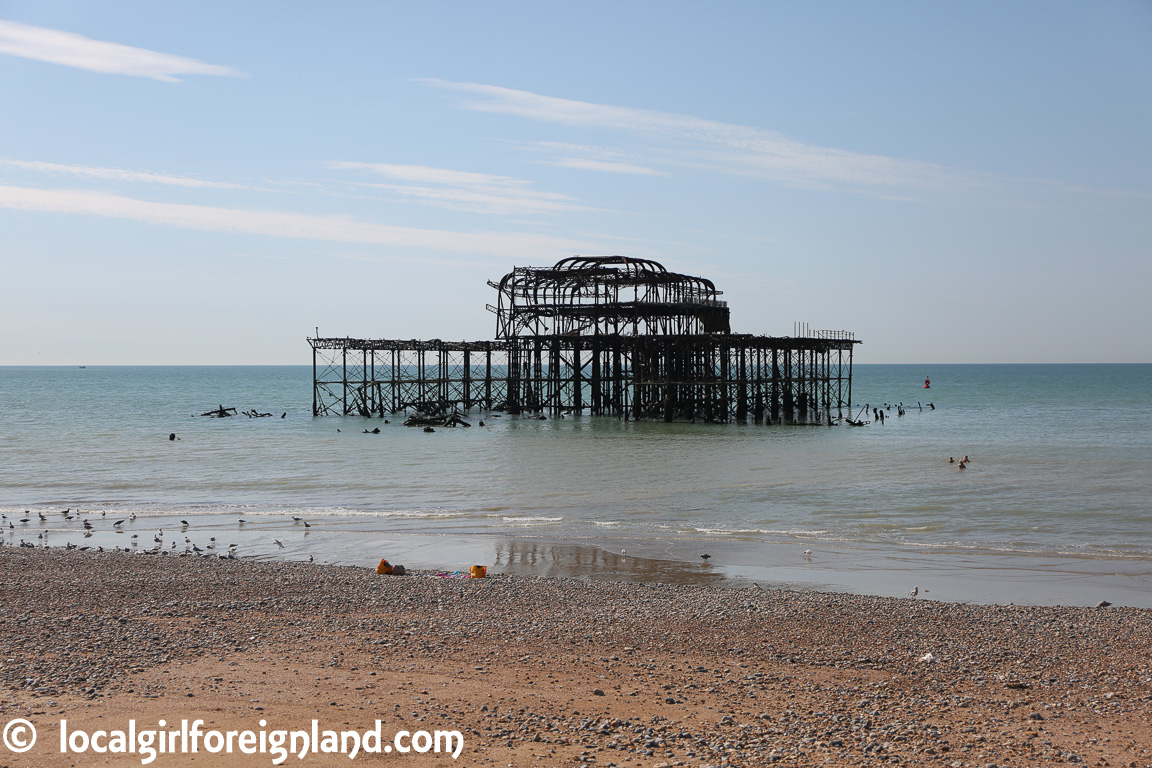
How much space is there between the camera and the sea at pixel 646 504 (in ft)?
52.3

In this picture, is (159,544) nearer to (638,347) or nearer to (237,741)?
(237,741)

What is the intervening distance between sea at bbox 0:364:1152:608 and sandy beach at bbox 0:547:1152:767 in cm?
259

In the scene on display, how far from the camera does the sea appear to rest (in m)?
16.0

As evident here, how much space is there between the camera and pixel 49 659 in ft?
31.6

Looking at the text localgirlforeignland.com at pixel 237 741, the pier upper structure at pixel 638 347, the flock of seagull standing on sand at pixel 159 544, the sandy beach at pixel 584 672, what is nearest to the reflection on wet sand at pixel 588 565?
the sandy beach at pixel 584 672

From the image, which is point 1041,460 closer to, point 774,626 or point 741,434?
point 741,434

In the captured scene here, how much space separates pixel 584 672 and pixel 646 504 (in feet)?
45.2

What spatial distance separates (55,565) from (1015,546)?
1769cm

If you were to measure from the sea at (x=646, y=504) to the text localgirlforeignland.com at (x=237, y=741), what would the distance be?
762 cm

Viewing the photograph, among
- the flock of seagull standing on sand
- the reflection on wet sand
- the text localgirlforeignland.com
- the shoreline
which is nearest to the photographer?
the text localgirlforeignland.com

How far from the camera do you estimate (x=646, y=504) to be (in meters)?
23.2

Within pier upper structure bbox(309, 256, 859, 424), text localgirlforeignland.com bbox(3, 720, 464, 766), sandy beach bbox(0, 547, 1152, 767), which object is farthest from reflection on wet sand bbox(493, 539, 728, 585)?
pier upper structure bbox(309, 256, 859, 424)

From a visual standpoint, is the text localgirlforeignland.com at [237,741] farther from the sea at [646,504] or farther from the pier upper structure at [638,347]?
the pier upper structure at [638,347]

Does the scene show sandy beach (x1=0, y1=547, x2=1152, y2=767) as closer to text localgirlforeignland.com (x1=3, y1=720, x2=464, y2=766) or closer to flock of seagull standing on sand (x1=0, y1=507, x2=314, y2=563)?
text localgirlforeignland.com (x1=3, y1=720, x2=464, y2=766)
